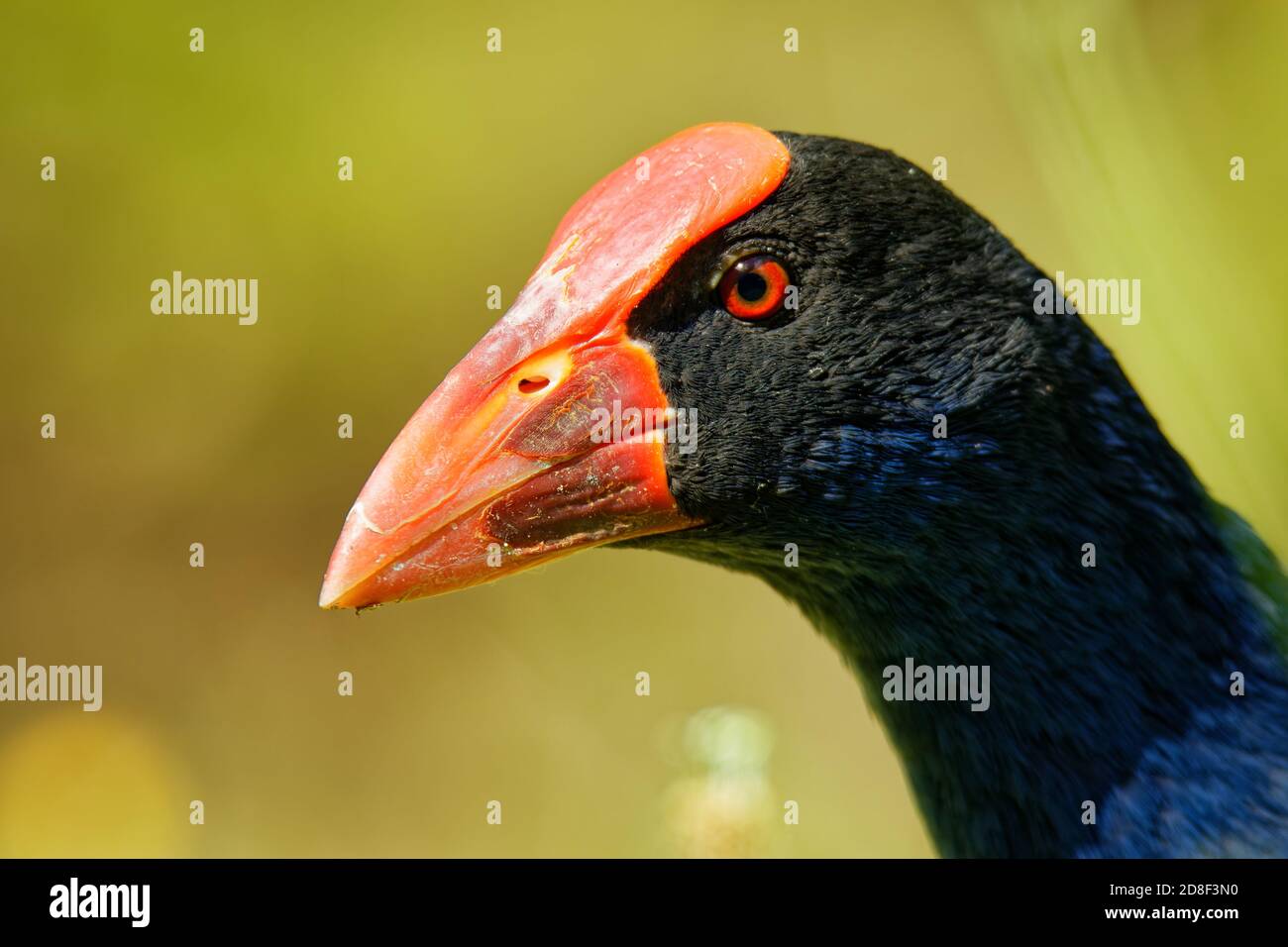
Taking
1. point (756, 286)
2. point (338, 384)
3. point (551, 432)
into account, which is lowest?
point (551, 432)

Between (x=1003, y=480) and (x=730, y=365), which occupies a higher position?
(x=730, y=365)

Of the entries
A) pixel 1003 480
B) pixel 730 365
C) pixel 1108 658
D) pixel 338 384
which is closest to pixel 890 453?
pixel 1003 480

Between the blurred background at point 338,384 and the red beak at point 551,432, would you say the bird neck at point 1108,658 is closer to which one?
the red beak at point 551,432

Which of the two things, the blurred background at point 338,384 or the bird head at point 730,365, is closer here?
the bird head at point 730,365

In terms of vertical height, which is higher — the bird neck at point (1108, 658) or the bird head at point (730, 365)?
the bird head at point (730, 365)

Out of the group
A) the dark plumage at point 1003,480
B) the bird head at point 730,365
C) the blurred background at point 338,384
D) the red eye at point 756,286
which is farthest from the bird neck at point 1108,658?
the blurred background at point 338,384

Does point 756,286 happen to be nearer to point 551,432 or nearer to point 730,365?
point 730,365

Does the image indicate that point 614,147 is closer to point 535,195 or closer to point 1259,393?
point 535,195
